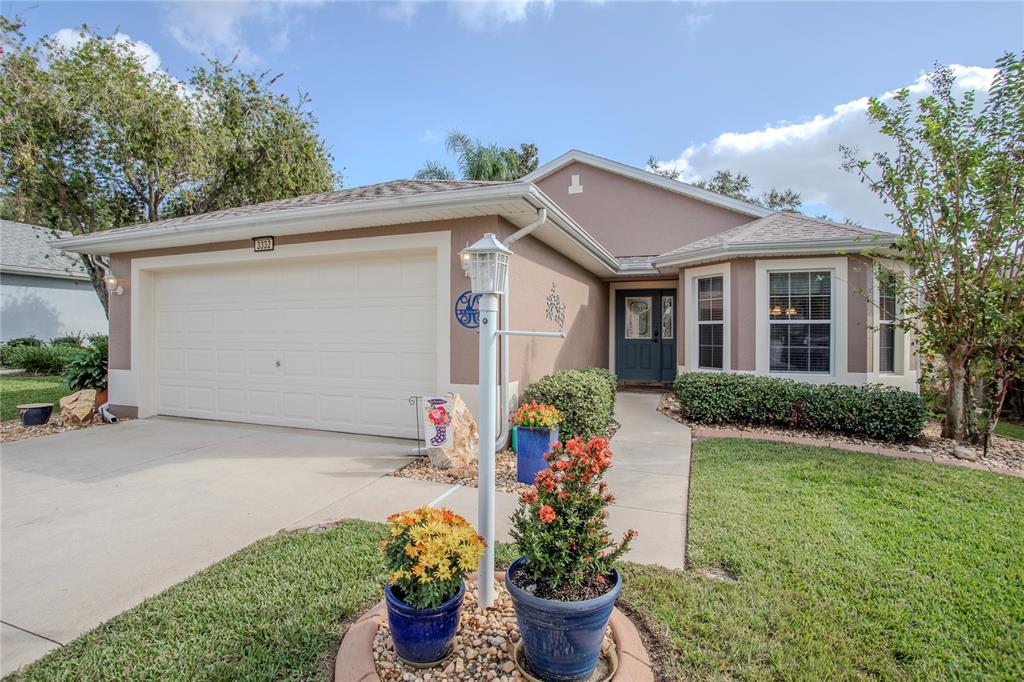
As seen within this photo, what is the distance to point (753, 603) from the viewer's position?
2641 mm

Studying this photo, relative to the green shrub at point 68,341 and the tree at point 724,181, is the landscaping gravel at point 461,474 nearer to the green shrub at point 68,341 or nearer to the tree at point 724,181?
the green shrub at point 68,341

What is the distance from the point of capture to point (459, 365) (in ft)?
18.8

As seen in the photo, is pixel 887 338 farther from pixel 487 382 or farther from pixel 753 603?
pixel 487 382

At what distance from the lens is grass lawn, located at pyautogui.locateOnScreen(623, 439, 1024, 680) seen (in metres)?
2.23

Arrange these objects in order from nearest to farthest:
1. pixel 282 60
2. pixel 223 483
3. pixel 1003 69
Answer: pixel 223 483 → pixel 1003 69 → pixel 282 60

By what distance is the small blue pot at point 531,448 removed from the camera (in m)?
4.74

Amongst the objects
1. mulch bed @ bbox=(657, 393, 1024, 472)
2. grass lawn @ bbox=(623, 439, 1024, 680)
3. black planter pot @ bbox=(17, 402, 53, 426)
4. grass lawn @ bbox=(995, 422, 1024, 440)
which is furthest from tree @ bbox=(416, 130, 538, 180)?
grass lawn @ bbox=(995, 422, 1024, 440)

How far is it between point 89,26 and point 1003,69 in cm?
1737

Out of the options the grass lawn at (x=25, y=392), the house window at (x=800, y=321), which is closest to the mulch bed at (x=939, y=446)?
the house window at (x=800, y=321)

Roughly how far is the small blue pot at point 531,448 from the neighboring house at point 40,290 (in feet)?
57.2

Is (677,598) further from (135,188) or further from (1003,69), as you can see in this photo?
(135,188)

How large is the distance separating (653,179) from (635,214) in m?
0.92

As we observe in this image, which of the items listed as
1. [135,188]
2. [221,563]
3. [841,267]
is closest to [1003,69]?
[841,267]

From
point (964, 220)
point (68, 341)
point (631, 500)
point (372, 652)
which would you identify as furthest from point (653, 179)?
point (68, 341)
